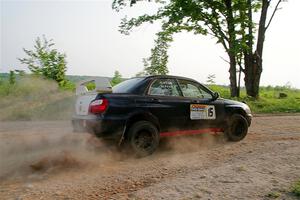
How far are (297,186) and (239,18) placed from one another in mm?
17848

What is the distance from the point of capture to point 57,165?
6430mm

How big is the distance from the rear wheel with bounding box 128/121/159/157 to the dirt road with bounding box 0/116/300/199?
0.19 metres

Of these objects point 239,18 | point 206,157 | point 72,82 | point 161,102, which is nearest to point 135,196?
point 206,157

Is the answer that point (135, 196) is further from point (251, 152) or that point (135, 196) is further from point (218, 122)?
point (218, 122)

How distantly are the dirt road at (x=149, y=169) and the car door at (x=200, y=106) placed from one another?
0.54 m

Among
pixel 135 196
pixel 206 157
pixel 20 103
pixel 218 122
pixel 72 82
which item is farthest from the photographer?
pixel 72 82

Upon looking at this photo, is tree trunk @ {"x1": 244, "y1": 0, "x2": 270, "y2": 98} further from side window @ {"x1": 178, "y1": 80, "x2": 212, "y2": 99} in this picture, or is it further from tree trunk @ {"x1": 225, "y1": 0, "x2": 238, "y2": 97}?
side window @ {"x1": 178, "y1": 80, "x2": 212, "y2": 99}

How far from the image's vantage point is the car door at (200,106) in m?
8.16

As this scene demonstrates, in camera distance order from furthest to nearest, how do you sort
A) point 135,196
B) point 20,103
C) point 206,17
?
1. point 206,17
2. point 20,103
3. point 135,196

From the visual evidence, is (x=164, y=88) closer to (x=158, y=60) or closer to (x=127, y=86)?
(x=127, y=86)

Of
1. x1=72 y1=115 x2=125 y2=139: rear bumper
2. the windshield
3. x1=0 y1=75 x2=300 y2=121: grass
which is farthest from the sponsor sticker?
x1=0 y1=75 x2=300 y2=121: grass

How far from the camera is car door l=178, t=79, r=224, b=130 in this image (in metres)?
8.16

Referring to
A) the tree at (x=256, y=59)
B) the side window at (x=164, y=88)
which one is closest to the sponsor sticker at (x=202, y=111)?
the side window at (x=164, y=88)

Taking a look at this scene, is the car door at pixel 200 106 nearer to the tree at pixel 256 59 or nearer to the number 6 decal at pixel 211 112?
the number 6 decal at pixel 211 112
